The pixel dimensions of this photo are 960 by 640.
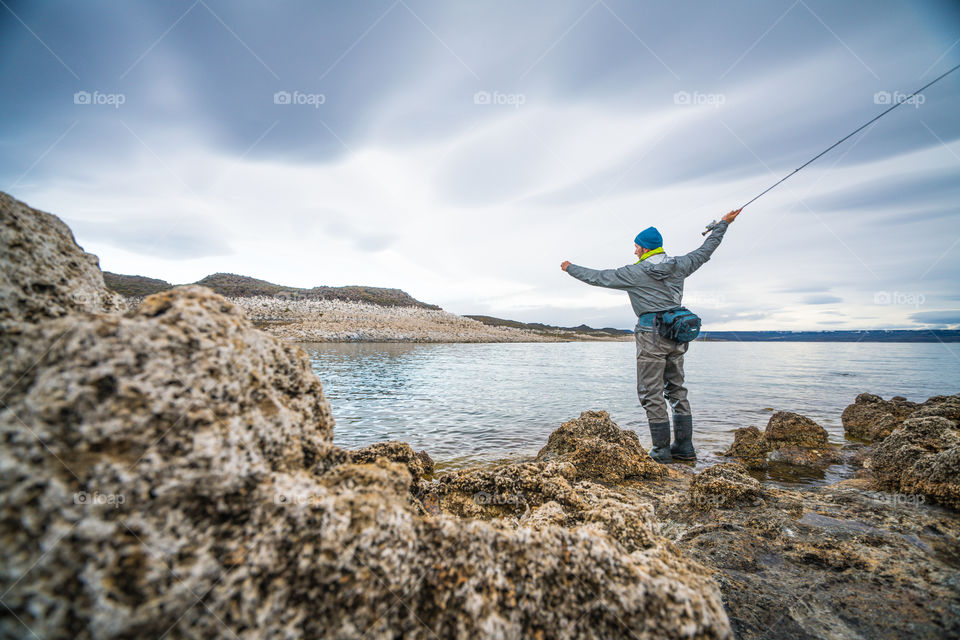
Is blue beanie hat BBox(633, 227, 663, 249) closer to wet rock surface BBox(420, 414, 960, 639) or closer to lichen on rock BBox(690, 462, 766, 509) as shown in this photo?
wet rock surface BBox(420, 414, 960, 639)

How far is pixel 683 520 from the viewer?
421 cm

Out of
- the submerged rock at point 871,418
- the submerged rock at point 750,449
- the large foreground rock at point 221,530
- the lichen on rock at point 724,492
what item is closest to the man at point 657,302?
the submerged rock at point 750,449

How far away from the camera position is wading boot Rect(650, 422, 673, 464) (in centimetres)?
699

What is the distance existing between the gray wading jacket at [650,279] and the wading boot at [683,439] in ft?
6.53

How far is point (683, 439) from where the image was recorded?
7.17 metres

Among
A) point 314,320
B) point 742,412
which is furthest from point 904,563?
point 314,320

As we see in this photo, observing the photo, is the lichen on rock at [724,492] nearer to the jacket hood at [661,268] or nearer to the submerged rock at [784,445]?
the submerged rock at [784,445]

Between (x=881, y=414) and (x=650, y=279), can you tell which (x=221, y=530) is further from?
(x=881, y=414)

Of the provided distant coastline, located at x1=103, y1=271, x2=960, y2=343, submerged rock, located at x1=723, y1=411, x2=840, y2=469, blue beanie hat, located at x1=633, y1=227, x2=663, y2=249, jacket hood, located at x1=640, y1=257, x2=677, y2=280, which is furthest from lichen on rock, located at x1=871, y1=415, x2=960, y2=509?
distant coastline, located at x1=103, y1=271, x2=960, y2=343

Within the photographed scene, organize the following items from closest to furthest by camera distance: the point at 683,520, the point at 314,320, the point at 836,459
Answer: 1. the point at 683,520
2. the point at 836,459
3. the point at 314,320

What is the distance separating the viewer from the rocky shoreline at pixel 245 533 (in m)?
1.33

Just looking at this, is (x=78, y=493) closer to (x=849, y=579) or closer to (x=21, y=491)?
(x=21, y=491)

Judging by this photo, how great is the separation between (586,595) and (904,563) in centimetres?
321

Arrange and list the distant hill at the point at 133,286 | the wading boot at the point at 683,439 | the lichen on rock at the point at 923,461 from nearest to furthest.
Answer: the lichen on rock at the point at 923,461 < the wading boot at the point at 683,439 < the distant hill at the point at 133,286
